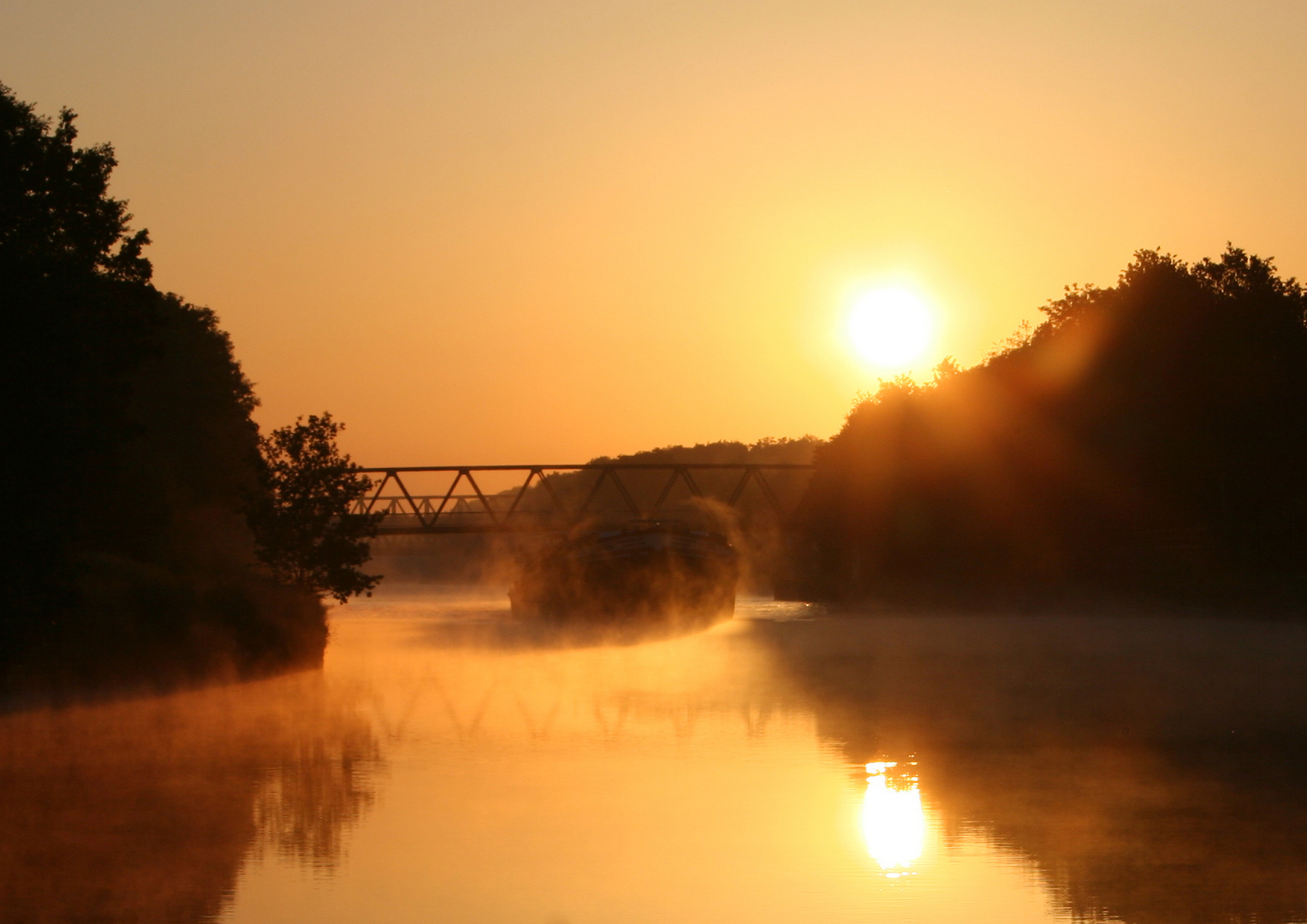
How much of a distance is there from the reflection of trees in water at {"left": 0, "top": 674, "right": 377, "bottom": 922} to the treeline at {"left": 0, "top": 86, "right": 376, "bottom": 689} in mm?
3118

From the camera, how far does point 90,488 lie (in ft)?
105

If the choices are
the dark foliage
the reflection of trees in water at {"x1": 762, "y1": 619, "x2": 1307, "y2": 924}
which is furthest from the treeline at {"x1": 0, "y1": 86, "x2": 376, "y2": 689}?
the reflection of trees in water at {"x1": 762, "y1": 619, "x2": 1307, "y2": 924}

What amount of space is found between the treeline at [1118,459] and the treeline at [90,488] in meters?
31.5

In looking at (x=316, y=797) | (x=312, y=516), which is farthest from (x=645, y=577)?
(x=316, y=797)

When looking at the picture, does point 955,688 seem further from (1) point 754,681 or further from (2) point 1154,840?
(2) point 1154,840

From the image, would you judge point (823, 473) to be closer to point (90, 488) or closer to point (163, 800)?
point (90, 488)

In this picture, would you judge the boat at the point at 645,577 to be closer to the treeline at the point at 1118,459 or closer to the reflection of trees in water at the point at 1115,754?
the treeline at the point at 1118,459

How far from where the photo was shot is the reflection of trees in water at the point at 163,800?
36.9 feet

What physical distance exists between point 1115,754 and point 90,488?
21.3m

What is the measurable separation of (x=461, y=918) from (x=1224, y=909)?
483 cm

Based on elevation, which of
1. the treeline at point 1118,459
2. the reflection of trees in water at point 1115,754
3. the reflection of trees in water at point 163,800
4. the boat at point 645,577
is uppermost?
the treeline at point 1118,459

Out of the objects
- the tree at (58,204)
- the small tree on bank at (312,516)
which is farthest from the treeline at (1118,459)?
the tree at (58,204)

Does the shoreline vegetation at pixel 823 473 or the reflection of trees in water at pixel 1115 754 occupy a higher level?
the shoreline vegetation at pixel 823 473

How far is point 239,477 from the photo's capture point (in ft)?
210
